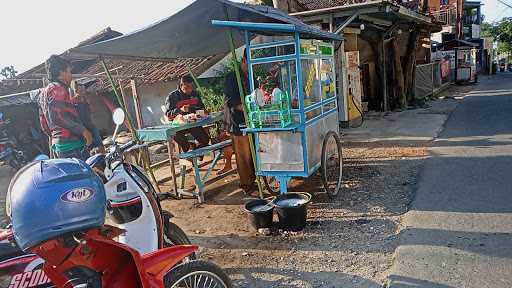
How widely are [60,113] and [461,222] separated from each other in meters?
4.46

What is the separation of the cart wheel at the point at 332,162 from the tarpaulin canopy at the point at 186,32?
4.78 ft

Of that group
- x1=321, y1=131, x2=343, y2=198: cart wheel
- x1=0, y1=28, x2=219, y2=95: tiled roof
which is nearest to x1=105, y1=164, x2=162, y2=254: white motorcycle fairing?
x1=321, y1=131, x2=343, y2=198: cart wheel

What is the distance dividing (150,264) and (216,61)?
11958 mm

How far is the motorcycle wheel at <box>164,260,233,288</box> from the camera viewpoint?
2.33 metres

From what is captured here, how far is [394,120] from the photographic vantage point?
11695 mm

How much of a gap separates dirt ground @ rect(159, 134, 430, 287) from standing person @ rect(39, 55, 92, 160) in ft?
5.35

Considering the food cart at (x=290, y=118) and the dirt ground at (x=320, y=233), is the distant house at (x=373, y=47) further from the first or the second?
the food cart at (x=290, y=118)

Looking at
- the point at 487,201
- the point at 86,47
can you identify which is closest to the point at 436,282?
the point at 487,201

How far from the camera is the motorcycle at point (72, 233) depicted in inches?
70.3

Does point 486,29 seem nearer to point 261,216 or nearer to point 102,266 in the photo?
point 261,216

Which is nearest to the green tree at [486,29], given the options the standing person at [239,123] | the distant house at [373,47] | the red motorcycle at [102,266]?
the distant house at [373,47]

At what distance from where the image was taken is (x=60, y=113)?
14.0ft

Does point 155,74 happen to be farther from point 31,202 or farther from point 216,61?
point 31,202

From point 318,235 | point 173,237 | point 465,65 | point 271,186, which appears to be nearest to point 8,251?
point 173,237
